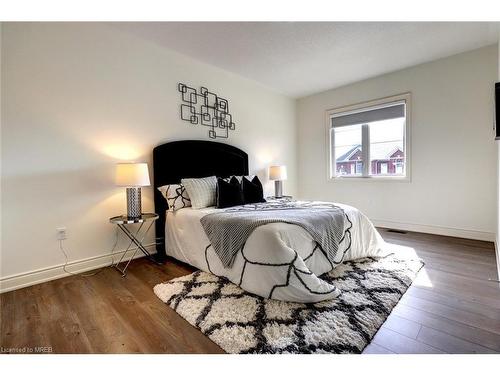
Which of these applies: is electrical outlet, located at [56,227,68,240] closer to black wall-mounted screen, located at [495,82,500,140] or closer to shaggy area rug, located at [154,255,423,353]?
shaggy area rug, located at [154,255,423,353]

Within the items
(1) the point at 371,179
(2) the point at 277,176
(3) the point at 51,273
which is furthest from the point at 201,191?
(1) the point at 371,179

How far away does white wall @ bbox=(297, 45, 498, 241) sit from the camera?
3107mm

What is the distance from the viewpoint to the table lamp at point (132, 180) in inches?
93.7

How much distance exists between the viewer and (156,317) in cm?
161

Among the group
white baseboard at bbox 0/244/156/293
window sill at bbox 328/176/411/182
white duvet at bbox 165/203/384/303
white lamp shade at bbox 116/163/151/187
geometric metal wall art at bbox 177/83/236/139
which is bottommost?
white baseboard at bbox 0/244/156/293

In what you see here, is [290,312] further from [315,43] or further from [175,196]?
[315,43]

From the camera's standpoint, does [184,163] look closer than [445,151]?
Yes

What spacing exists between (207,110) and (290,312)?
2.84m

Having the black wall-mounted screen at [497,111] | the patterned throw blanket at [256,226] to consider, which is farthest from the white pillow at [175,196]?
the black wall-mounted screen at [497,111]

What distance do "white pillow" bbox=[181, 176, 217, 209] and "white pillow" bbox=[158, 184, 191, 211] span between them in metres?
0.09

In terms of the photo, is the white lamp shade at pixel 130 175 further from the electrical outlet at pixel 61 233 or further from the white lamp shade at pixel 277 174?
the white lamp shade at pixel 277 174

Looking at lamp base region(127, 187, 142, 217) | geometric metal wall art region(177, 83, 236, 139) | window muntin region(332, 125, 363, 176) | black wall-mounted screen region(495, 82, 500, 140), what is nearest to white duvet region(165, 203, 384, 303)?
lamp base region(127, 187, 142, 217)

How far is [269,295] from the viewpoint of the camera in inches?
68.5
